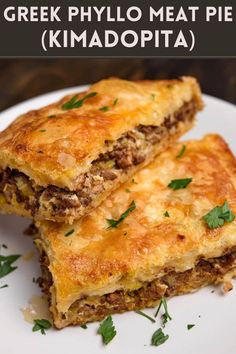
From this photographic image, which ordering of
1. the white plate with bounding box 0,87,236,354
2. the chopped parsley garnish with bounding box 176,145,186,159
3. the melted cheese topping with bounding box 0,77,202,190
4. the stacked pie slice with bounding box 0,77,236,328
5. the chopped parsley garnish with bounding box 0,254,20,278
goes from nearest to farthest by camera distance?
the white plate with bounding box 0,87,236,354
the stacked pie slice with bounding box 0,77,236,328
the melted cheese topping with bounding box 0,77,202,190
the chopped parsley garnish with bounding box 0,254,20,278
the chopped parsley garnish with bounding box 176,145,186,159

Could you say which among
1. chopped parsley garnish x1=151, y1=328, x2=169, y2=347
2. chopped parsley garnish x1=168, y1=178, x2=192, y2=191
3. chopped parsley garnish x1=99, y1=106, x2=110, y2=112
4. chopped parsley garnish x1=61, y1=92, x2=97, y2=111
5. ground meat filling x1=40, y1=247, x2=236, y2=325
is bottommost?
chopped parsley garnish x1=151, y1=328, x2=169, y2=347

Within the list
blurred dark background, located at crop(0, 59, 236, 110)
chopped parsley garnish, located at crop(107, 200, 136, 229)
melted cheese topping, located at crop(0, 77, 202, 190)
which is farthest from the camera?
blurred dark background, located at crop(0, 59, 236, 110)

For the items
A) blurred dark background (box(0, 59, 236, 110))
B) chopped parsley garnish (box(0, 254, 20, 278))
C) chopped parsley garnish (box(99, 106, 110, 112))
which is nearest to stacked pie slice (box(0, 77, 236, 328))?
chopped parsley garnish (box(99, 106, 110, 112))

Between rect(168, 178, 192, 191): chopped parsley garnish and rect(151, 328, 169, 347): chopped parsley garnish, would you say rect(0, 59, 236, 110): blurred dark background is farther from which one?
rect(151, 328, 169, 347): chopped parsley garnish

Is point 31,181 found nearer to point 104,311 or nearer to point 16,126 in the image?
point 16,126

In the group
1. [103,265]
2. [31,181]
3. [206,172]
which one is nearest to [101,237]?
[103,265]

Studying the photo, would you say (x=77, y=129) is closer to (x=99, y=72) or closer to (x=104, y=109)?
(x=104, y=109)
